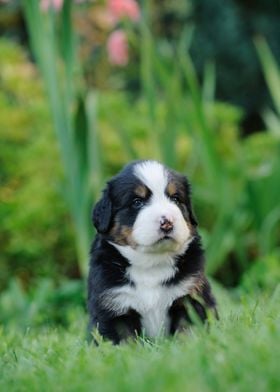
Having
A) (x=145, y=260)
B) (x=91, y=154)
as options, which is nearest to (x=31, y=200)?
(x=91, y=154)

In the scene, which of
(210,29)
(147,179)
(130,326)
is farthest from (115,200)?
(210,29)

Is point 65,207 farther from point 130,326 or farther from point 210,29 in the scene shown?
point 210,29

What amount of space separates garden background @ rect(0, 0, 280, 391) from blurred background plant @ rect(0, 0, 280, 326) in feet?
0.05

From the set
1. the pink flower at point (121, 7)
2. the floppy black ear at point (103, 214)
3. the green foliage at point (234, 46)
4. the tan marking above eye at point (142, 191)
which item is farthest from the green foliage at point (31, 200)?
the green foliage at point (234, 46)

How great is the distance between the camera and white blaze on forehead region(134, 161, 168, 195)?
13.5ft

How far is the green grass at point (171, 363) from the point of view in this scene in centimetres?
254

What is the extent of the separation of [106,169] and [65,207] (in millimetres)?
701

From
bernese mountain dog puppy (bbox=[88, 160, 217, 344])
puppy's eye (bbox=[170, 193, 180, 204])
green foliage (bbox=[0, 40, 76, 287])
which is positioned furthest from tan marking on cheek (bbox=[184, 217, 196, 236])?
green foliage (bbox=[0, 40, 76, 287])

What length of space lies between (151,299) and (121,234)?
1.21 feet

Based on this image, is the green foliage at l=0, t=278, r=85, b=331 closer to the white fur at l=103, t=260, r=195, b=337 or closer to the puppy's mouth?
the white fur at l=103, t=260, r=195, b=337

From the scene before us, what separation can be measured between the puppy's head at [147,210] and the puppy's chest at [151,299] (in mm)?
171

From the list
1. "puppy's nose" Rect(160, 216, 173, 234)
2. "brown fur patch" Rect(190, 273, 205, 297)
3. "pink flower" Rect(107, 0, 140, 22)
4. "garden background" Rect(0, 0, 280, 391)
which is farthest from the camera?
"pink flower" Rect(107, 0, 140, 22)

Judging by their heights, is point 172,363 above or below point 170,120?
below

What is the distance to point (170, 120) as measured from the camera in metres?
7.32
